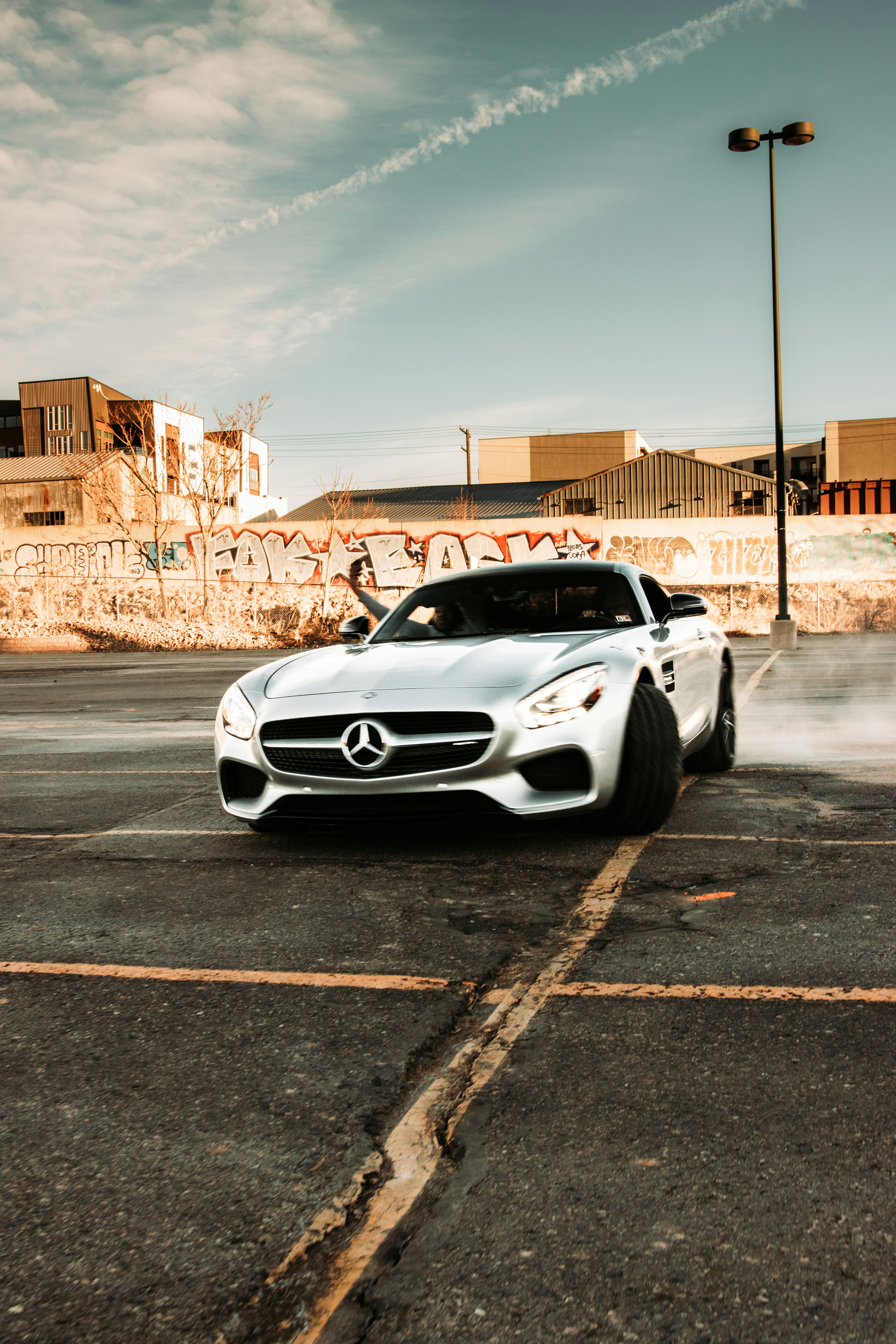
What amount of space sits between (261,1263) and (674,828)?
3.81 meters

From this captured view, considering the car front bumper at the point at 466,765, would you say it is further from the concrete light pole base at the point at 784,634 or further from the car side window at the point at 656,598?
the concrete light pole base at the point at 784,634

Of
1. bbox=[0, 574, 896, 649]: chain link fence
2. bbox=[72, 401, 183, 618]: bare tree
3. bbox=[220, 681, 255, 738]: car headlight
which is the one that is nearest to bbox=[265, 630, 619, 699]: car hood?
bbox=[220, 681, 255, 738]: car headlight

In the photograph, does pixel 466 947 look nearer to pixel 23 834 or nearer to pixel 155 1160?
pixel 155 1160

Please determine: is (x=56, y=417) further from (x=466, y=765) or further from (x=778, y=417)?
(x=466, y=765)

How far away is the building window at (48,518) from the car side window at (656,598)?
36275 millimetres

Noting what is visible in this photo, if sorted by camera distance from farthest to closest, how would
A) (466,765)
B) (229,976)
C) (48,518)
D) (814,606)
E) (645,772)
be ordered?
(48,518) < (814,606) < (645,772) < (466,765) < (229,976)

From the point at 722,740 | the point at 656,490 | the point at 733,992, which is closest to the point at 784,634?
the point at 722,740

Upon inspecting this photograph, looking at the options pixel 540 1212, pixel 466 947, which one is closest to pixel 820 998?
pixel 466 947

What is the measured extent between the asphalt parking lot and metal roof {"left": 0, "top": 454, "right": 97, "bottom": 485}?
5080 cm

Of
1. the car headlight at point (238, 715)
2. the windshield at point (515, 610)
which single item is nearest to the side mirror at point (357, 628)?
the windshield at point (515, 610)

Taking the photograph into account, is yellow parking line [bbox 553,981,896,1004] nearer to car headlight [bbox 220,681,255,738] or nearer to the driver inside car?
car headlight [bbox 220,681,255,738]

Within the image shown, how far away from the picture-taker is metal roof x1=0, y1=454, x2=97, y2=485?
53.6m

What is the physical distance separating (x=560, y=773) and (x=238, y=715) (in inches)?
60.4

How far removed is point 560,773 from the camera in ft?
15.3
